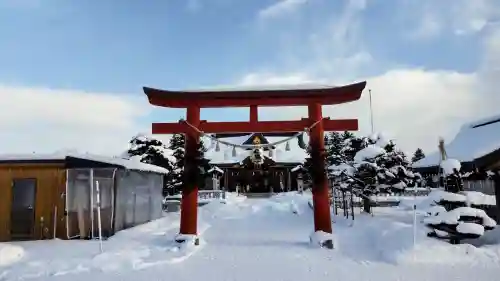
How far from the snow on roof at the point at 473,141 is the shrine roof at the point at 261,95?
9.85 meters

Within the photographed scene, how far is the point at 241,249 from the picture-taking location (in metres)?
10.0

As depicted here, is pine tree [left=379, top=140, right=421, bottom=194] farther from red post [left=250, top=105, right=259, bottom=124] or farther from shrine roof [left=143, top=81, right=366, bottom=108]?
red post [left=250, top=105, right=259, bottom=124]

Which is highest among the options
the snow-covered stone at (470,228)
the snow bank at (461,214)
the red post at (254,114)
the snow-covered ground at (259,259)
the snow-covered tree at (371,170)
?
the red post at (254,114)

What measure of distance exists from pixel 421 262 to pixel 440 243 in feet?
4.14

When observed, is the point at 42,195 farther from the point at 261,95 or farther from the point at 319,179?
the point at 319,179

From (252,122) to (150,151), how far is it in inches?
761

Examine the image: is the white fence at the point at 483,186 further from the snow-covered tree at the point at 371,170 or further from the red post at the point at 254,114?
the red post at the point at 254,114

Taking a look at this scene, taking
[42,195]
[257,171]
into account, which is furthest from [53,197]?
[257,171]

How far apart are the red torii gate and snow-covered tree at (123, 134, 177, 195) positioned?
18.2 m

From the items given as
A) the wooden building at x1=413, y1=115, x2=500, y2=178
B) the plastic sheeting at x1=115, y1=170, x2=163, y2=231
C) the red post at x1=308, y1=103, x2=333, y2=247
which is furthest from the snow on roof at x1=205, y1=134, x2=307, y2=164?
the red post at x1=308, y1=103, x2=333, y2=247

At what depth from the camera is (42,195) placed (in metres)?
12.6

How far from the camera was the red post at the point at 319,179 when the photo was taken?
10.5 metres

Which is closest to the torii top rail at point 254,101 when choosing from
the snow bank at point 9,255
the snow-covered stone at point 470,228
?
the snow-covered stone at point 470,228

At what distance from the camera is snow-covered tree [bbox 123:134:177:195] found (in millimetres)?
28797
